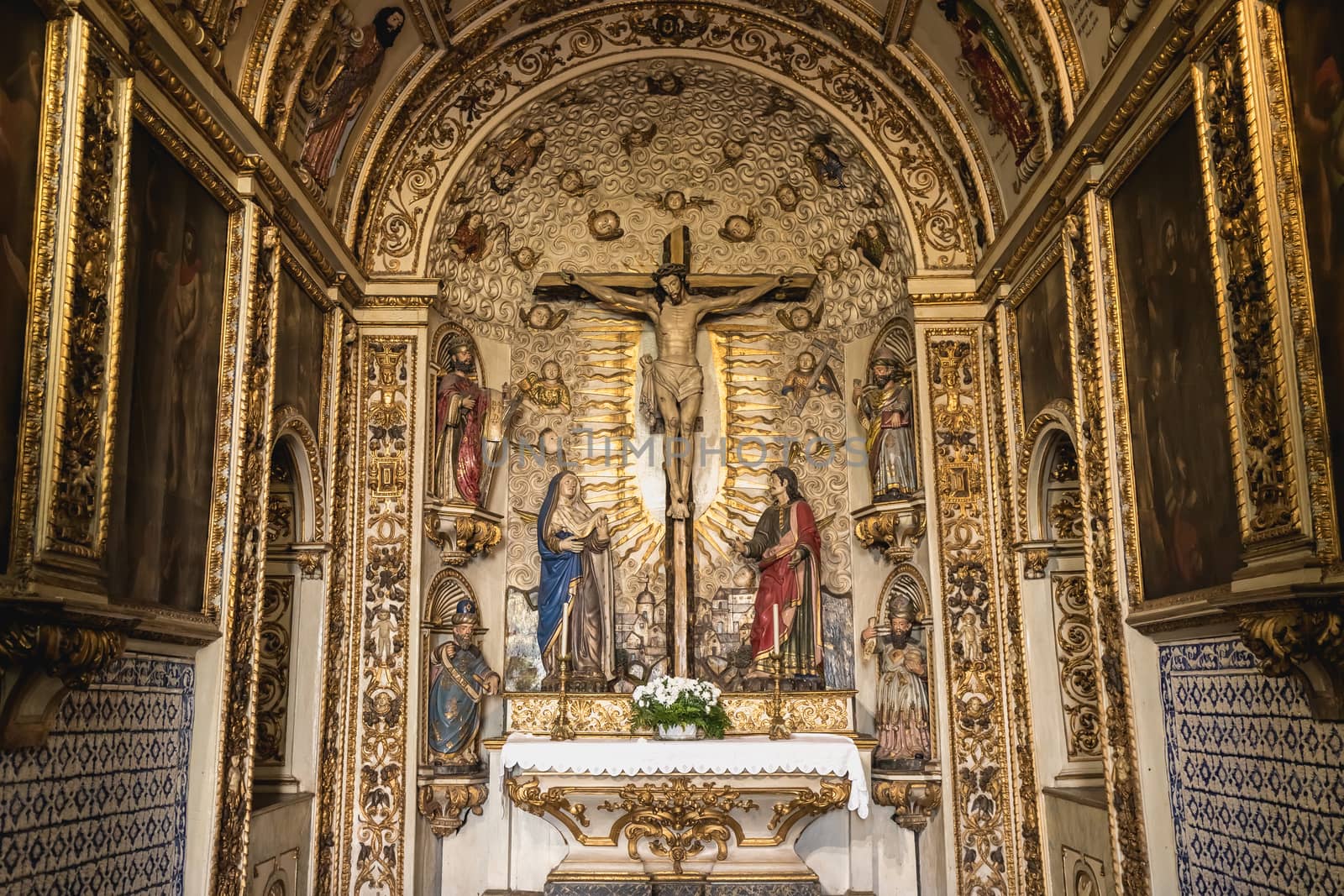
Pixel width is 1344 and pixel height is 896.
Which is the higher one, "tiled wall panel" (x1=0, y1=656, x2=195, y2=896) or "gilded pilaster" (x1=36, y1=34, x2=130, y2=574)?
"gilded pilaster" (x1=36, y1=34, x2=130, y2=574)

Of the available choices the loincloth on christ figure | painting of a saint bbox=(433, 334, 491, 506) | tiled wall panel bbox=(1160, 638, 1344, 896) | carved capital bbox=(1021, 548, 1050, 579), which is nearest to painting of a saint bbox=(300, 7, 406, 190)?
painting of a saint bbox=(433, 334, 491, 506)

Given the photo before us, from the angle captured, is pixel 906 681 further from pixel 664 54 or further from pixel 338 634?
pixel 664 54

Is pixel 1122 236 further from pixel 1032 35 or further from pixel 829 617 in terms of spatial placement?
pixel 829 617

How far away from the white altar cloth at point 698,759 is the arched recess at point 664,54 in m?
5.10

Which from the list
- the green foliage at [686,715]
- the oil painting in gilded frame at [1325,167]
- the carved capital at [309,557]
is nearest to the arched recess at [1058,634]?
the green foliage at [686,715]

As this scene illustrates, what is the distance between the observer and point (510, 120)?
12945mm

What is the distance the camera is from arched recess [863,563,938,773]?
11828mm

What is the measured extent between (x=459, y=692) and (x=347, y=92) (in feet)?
19.6

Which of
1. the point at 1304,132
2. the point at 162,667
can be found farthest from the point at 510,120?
the point at 1304,132

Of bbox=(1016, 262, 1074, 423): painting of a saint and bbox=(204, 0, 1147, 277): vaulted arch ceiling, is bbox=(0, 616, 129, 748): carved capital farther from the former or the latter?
bbox=(1016, 262, 1074, 423): painting of a saint

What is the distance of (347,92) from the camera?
37.1 feet

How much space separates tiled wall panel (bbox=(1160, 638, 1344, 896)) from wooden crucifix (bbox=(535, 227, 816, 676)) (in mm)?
6394

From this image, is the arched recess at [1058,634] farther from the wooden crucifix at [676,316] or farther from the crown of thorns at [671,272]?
the crown of thorns at [671,272]

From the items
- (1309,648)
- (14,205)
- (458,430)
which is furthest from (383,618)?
(1309,648)
